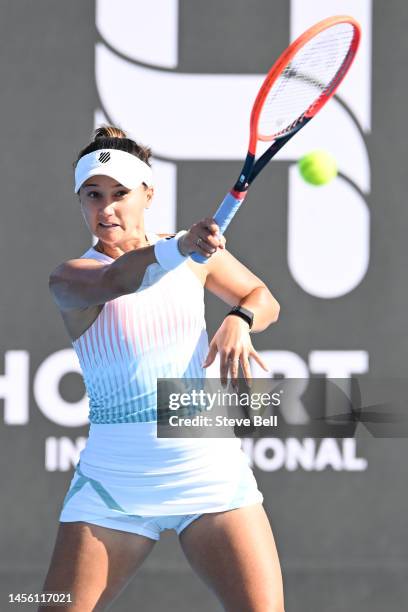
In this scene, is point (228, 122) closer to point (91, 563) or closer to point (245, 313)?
point (245, 313)

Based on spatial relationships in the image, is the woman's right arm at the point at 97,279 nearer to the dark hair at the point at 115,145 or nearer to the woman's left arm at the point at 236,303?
the woman's left arm at the point at 236,303

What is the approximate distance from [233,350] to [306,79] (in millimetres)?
744

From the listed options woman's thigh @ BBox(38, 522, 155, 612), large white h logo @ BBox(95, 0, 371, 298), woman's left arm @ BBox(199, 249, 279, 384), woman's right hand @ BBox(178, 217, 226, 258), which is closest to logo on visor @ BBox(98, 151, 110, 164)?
woman's left arm @ BBox(199, 249, 279, 384)

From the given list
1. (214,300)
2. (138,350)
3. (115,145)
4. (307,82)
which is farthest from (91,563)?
(214,300)

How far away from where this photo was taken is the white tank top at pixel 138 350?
2.82 m

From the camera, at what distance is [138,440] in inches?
109

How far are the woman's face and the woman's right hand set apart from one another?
56 cm

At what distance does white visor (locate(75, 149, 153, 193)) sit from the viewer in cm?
286

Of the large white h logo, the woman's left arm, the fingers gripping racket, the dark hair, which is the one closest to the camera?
the woman's left arm

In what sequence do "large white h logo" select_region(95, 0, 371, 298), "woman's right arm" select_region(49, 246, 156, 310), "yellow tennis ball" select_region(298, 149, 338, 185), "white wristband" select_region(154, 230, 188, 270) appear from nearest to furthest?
1. "white wristband" select_region(154, 230, 188, 270)
2. "woman's right arm" select_region(49, 246, 156, 310)
3. "yellow tennis ball" select_region(298, 149, 338, 185)
4. "large white h logo" select_region(95, 0, 371, 298)

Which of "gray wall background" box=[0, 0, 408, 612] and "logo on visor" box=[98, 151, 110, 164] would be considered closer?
"logo on visor" box=[98, 151, 110, 164]

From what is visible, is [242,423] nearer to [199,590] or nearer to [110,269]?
[199,590]

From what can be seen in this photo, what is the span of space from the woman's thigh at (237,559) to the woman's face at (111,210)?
0.76 metres

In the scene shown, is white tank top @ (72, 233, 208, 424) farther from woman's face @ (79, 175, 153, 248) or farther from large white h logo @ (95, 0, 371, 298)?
large white h logo @ (95, 0, 371, 298)
